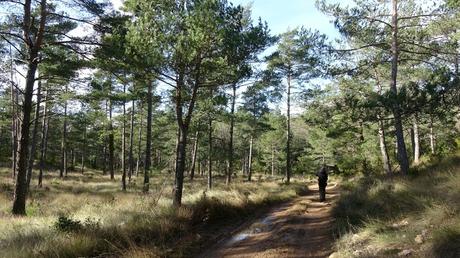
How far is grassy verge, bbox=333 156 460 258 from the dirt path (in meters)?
0.50

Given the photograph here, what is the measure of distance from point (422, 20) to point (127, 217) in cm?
1390

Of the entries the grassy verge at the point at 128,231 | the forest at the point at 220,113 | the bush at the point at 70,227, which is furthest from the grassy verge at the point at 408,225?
the bush at the point at 70,227

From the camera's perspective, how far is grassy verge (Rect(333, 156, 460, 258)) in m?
6.04

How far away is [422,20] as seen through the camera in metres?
16.5

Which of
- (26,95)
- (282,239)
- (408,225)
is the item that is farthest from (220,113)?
(408,225)

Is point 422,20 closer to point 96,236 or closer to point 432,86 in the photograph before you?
point 432,86

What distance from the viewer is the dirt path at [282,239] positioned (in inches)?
327

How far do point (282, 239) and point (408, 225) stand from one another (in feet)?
9.77

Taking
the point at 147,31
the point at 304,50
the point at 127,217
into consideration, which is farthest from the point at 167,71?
the point at 304,50

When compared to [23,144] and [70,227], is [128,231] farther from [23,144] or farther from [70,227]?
[23,144]

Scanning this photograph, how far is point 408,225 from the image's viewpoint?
762 cm

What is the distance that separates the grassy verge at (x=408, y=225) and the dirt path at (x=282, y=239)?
0.50 metres

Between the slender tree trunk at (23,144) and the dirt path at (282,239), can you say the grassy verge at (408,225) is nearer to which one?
the dirt path at (282,239)

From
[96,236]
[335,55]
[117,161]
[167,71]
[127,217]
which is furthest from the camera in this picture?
[117,161]
